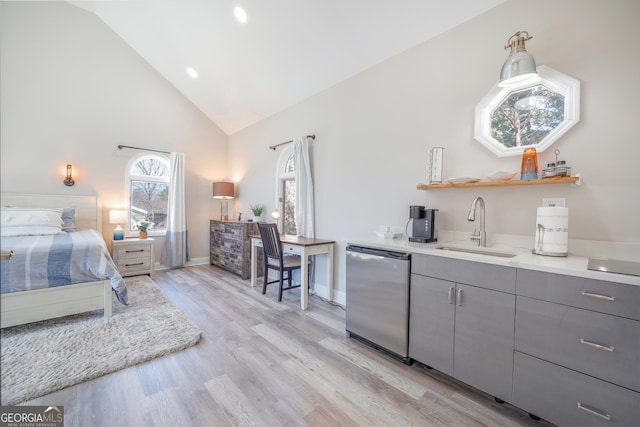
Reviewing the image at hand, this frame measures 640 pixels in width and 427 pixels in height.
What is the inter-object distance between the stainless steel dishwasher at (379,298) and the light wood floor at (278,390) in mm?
135

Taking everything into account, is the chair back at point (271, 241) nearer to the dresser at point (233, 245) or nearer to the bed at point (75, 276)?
the dresser at point (233, 245)

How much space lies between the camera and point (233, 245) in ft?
14.4

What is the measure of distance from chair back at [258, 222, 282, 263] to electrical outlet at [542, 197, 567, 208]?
2421 millimetres

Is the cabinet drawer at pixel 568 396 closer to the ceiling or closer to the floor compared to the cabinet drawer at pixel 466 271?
closer to the floor

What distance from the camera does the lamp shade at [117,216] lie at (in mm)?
3898

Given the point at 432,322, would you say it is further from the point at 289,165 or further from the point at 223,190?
the point at 223,190

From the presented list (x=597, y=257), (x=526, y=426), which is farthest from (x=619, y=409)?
(x=597, y=257)

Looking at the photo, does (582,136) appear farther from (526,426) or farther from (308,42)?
(308,42)

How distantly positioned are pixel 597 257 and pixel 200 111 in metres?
5.80

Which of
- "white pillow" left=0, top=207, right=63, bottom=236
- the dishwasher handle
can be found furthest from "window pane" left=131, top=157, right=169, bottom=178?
the dishwasher handle

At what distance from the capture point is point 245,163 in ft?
16.4

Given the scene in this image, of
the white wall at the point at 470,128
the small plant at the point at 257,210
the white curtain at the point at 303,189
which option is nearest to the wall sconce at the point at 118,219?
the small plant at the point at 257,210

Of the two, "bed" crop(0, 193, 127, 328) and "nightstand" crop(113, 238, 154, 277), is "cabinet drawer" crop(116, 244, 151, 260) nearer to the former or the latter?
"nightstand" crop(113, 238, 154, 277)

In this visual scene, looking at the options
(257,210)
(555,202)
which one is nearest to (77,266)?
(257,210)
